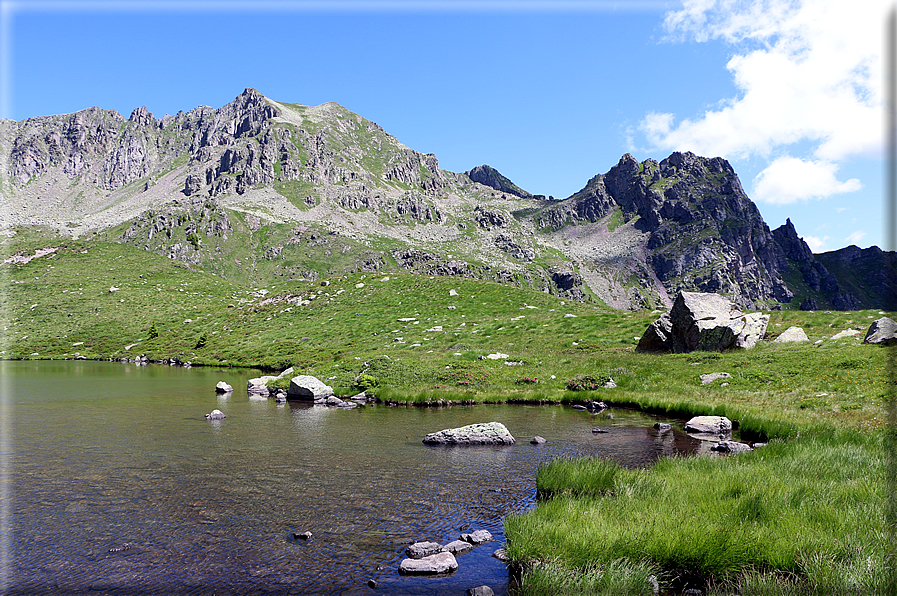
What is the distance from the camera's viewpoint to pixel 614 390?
97.7ft

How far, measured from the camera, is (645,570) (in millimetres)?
8039

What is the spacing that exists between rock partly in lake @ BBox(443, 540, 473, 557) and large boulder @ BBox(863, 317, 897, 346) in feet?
108

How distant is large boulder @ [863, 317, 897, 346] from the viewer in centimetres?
2927

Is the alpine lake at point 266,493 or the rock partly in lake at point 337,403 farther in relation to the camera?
the rock partly in lake at point 337,403

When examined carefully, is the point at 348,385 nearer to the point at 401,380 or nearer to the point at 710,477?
the point at 401,380

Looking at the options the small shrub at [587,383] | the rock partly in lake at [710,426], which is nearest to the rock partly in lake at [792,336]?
the small shrub at [587,383]

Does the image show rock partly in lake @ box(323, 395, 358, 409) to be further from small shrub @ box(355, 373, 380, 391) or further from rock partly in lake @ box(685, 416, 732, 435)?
rock partly in lake @ box(685, 416, 732, 435)

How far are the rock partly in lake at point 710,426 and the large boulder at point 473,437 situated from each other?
8.56 meters

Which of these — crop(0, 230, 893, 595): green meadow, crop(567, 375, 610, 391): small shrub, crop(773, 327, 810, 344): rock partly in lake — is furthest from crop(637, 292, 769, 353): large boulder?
crop(567, 375, 610, 391): small shrub

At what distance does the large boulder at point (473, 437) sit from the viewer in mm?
18891

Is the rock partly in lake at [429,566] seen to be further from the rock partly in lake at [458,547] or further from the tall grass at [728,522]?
the tall grass at [728,522]

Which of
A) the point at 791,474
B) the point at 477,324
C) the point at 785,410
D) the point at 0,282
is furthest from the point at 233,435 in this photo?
the point at 0,282

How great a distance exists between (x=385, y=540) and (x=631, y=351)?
3466 cm

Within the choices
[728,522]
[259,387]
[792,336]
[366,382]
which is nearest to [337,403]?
[366,382]
